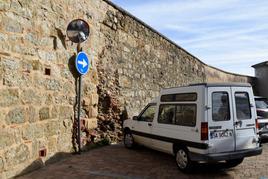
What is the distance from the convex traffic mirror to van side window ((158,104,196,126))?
264cm

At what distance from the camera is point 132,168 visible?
6.42 m

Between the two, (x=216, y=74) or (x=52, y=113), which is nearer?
(x=52, y=113)

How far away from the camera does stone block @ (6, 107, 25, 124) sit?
220 inches

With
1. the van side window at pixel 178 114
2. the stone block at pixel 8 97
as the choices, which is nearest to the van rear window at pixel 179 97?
the van side window at pixel 178 114

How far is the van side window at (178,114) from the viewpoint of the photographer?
5982mm

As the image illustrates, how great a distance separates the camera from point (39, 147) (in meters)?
6.41

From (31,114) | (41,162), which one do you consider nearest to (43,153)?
(41,162)

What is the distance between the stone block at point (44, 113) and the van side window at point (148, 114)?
8.16 ft

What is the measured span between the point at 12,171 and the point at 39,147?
89 centimetres

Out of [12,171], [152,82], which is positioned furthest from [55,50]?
[152,82]

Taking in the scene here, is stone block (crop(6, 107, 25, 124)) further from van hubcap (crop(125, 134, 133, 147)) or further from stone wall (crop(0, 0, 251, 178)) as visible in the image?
van hubcap (crop(125, 134, 133, 147))

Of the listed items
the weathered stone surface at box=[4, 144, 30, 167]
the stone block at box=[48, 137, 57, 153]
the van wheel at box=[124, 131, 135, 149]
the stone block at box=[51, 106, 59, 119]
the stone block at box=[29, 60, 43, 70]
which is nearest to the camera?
the weathered stone surface at box=[4, 144, 30, 167]

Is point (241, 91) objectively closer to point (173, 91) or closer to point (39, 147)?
point (173, 91)

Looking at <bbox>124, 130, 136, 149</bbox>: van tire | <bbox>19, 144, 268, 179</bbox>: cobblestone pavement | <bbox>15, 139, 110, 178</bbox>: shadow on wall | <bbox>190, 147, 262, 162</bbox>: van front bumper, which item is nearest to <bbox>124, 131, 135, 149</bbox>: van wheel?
<bbox>124, 130, 136, 149</bbox>: van tire
